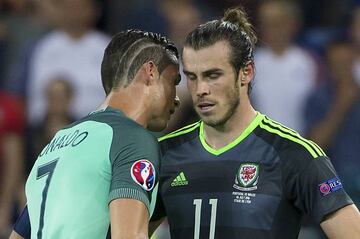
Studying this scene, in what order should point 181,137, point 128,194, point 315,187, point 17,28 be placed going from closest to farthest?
point 128,194, point 315,187, point 181,137, point 17,28

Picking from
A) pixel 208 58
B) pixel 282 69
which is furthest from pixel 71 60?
pixel 208 58

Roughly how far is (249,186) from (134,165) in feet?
2.72

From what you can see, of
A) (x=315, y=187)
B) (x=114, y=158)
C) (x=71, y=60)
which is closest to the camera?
(x=114, y=158)

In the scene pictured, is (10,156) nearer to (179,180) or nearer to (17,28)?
(17,28)

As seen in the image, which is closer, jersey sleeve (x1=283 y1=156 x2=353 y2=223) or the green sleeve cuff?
the green sleeve cuff

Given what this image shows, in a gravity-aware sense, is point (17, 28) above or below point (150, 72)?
below

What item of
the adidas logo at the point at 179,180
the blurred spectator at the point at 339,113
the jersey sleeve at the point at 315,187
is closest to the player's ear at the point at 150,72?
the adidas logo at the point at 179,180

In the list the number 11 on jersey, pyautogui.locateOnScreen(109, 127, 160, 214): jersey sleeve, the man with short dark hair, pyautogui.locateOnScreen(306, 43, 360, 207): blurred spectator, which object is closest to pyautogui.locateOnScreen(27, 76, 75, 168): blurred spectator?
pyautogui.locateOnScreen(306, 43, 360, 207): blurred spectator

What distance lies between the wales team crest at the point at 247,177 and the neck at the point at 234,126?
17 centimetres

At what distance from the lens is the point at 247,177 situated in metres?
4.11

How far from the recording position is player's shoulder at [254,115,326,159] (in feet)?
13.1

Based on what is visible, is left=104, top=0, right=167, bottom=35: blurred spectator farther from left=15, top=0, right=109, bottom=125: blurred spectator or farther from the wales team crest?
the wales team crest

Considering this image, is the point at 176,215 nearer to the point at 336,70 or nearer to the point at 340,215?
the point at 340,215

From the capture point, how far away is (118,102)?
3.79 meters
